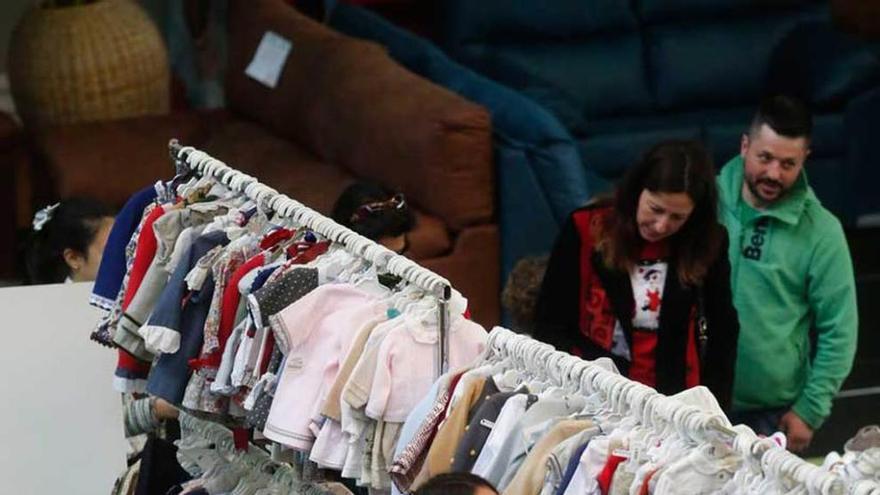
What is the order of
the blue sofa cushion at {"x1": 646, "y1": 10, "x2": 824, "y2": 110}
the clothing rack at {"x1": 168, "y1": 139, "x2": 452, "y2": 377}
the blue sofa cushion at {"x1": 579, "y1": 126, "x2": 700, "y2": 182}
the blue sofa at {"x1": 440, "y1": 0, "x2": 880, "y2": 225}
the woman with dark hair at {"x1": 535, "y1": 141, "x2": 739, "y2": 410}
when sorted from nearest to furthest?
the clothing rack at {"x1": 168, "y1": 139, "x2": 452, "y2": 377} < the woman with dark hair at {"x1": 535, "y1": 141, "x2": 739, "y2": 410} < the blue sofa cushion at {"x1": 579, "y1": 126, "x2": 700, "y2": 182} < the blue sofa at {"x1": 440, "y1": 0, "x2": 880, "y2": 225} < the blue sofa cushion at {"x1": 646, "y1": 10, "x2": 824, "y2": 110}

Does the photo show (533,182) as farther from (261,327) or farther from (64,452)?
(261,327)

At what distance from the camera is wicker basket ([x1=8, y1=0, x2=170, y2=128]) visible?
22.4 feet

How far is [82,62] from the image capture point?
6.82 meters

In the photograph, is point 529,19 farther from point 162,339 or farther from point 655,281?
point 162,339

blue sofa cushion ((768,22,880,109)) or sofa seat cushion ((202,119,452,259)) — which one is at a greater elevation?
blue sofa cushion ((768,22,880,109))

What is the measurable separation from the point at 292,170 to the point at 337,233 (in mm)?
2903

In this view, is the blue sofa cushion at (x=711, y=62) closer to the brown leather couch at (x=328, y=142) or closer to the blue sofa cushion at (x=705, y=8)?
the blue sofa cushion at (x=705, y=8)

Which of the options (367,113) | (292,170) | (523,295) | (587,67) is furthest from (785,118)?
(587,67)

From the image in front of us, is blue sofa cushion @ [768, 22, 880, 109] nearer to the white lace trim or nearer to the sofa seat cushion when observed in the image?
the sofa seat cushion

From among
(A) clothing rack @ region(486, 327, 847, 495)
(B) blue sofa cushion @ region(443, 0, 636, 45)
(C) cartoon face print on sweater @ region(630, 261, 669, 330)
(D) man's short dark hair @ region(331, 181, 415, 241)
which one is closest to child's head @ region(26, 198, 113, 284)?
(D) man's short dark hair @ region(331, 181, 415, 241)

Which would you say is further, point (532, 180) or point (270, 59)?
point (270, 59)

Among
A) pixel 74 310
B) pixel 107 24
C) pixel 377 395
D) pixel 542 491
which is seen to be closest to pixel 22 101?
pixel 107 24

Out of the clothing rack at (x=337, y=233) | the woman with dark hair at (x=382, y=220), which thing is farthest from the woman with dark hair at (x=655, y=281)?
the clothing rack at (x=337, y=233)

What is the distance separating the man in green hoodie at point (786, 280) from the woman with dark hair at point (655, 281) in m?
0.29
